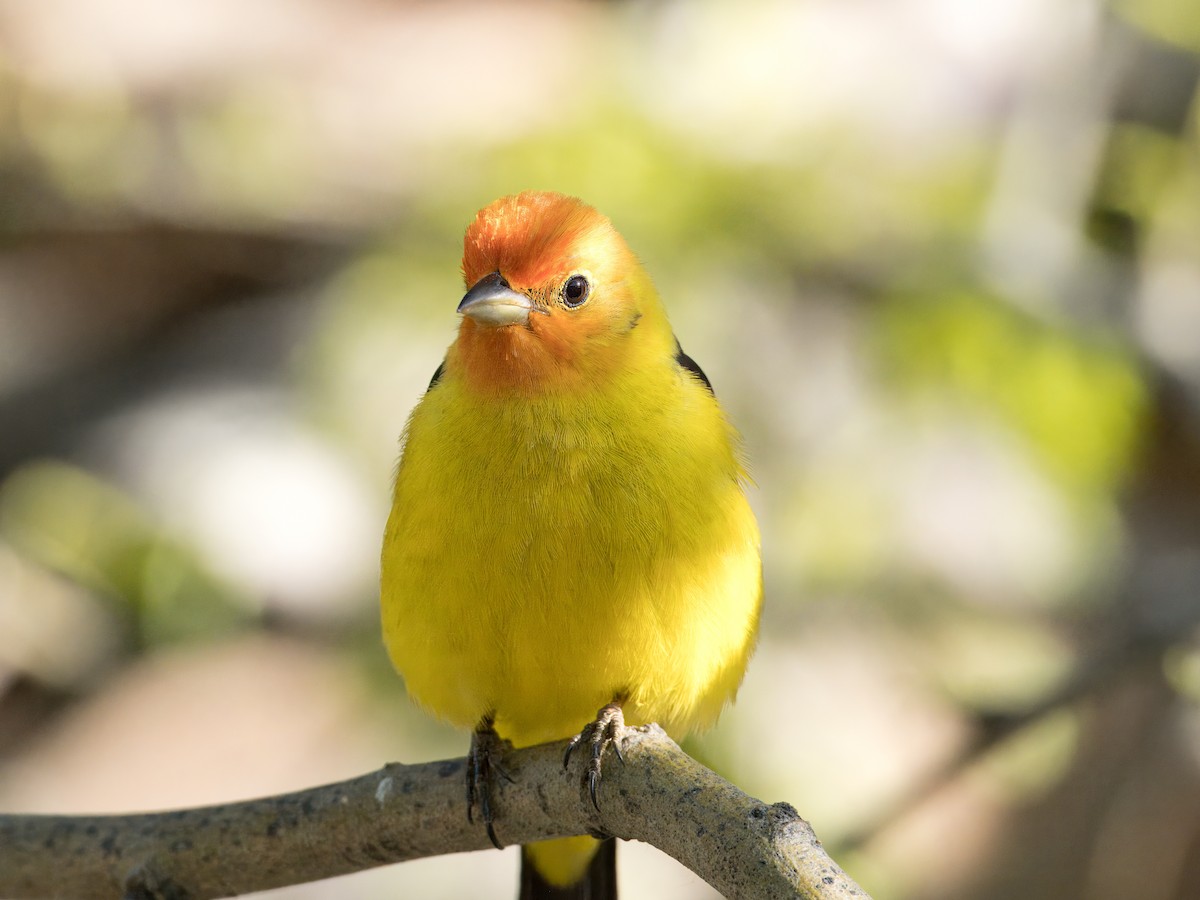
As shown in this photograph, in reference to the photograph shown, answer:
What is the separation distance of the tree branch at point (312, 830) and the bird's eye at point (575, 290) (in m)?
0.97

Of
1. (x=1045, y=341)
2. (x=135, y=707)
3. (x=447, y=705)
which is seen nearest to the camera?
(x=447, y=705)

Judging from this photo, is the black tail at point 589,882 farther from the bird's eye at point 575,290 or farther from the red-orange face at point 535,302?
the bird's eye at point 575,290

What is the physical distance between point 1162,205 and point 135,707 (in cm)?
474

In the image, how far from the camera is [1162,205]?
Result: 5336mm

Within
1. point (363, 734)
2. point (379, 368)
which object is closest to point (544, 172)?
point (379, 368)

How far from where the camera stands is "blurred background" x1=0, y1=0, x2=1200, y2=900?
496cm

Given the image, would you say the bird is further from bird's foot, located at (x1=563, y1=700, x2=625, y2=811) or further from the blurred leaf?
the blurred leaf

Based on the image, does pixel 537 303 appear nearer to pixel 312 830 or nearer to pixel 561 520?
pixel 561 520

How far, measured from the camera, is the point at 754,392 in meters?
5.49

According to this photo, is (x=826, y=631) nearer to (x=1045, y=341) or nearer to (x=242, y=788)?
(x=1045, y=341)

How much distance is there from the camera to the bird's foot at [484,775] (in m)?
3.02

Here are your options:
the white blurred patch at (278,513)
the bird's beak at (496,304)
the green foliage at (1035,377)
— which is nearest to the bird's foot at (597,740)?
the bird's beak at (496,304)

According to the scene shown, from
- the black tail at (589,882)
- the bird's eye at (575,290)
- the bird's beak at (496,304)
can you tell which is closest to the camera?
the bird's beak at (496,304)

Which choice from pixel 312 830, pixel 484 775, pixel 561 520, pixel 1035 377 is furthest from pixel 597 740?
pixel 1035 377
